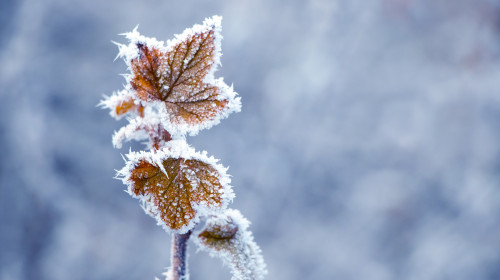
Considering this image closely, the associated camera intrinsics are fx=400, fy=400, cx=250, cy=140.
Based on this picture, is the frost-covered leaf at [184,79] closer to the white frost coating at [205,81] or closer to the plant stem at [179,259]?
the white frost coating at [205,81]

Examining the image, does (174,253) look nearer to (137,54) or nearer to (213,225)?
(213,225)

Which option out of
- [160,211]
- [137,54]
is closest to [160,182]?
[160,211]

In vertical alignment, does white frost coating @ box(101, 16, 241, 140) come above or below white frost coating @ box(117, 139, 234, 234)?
above

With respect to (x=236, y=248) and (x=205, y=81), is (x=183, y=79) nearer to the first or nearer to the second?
(x=205, y=81)

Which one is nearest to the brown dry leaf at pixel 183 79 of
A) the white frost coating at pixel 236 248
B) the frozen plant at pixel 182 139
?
the frozen plant at pixel 182 139

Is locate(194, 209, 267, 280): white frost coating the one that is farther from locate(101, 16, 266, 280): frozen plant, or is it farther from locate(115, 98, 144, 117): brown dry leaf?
locate(115, 98, 144, 117): brown dry leaf

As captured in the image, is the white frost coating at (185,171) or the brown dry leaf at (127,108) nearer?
the white frost coating at (185,171)

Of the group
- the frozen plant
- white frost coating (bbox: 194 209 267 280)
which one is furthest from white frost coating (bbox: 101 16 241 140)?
white frost coating (bbox: 194 209 267 280)
